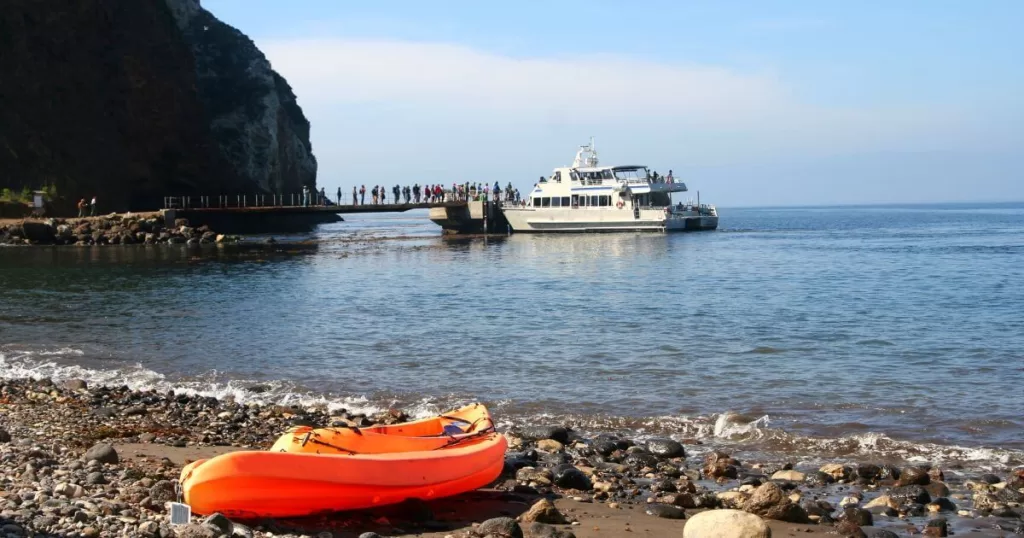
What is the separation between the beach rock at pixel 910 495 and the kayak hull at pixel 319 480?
4.01 meters

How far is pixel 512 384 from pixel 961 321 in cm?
1283

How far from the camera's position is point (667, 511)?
8.89 metres

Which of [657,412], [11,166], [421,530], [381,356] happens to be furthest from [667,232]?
[421,530]

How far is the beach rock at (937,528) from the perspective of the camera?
8.46 m

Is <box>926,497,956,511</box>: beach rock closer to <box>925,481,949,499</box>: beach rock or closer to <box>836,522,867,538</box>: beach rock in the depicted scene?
<box>925,481,949,499</box>: beach rock

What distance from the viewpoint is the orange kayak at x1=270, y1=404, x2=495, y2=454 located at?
914cm

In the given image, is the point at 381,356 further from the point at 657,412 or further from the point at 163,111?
the point at 163,111

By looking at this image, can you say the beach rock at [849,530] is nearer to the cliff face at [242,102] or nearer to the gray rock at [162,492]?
the gray rock at [162,492]

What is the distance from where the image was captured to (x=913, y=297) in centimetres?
2816

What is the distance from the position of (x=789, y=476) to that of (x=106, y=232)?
4893 centimetres

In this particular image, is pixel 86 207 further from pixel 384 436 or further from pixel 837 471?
pixel 837 471

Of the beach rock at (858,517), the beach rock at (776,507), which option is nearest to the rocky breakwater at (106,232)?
the beach rock at (776,507)

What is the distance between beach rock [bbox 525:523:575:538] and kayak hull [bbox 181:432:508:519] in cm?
125

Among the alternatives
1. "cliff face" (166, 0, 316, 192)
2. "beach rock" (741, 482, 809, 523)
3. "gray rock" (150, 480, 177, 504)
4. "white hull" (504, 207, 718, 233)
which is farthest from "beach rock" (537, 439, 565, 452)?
"cliff face" (166, 0, 316, 192)
